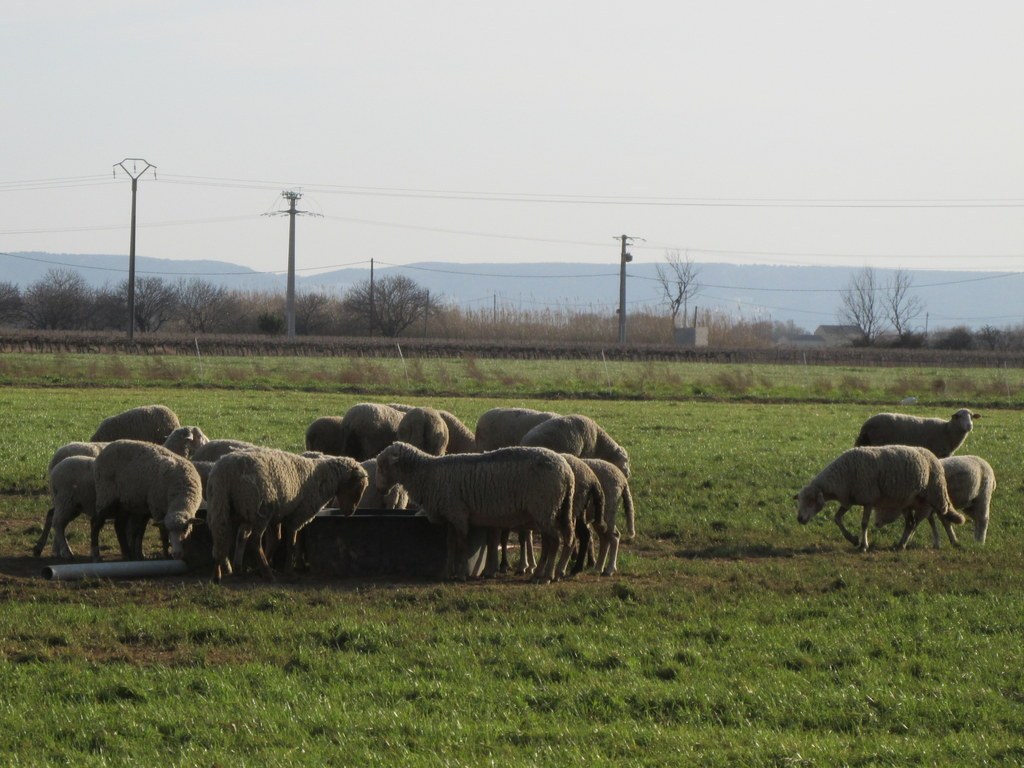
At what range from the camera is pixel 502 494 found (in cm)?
1223

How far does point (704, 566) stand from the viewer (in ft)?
43.7

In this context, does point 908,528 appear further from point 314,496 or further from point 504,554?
point 314,496

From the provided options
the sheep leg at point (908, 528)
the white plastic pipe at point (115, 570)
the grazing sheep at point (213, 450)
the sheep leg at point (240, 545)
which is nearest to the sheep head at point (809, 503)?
the sheep leg at point (908, 528)

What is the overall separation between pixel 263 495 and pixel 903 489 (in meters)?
7.22

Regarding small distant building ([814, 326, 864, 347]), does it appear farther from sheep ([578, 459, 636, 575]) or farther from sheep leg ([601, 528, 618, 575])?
sheep leg ([601, 528, 618, 575])

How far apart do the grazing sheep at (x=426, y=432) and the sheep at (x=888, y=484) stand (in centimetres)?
494

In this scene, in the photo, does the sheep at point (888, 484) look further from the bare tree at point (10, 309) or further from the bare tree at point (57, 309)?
the bare tree at point (10, 309)

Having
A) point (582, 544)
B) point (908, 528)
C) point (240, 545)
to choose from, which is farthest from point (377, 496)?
point (908, 528)

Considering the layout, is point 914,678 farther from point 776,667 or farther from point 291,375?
point 291,375

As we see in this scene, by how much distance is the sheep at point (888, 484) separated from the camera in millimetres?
14750

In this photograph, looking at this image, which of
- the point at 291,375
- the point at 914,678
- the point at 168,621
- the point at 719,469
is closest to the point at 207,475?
the point at 168,621

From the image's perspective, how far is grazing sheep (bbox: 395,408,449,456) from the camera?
17266mm

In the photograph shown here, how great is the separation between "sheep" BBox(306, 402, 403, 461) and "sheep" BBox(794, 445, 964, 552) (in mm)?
6016

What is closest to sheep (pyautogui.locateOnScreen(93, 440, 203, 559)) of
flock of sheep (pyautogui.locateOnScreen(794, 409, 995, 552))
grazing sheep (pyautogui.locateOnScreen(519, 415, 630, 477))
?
grazing sheep (pyautogui.locateOnScreen(519, 415, 630, 477))
